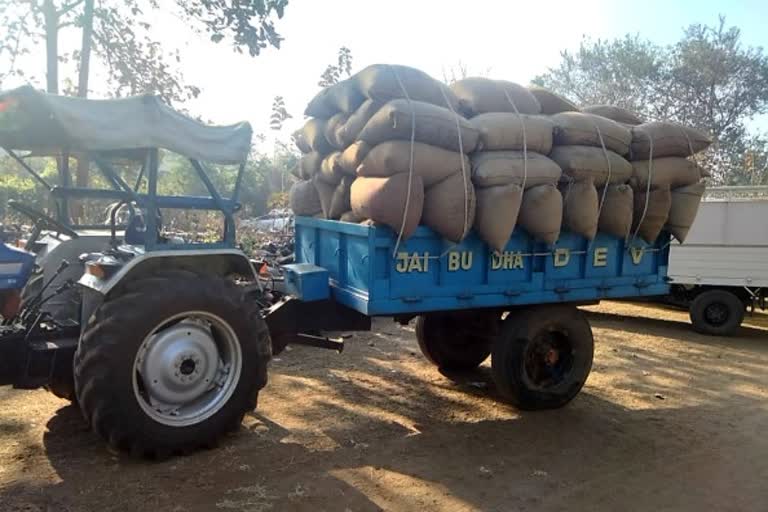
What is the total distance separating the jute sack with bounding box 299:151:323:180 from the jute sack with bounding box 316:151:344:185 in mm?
92

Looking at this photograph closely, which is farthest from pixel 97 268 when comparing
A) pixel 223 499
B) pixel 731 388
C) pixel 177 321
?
pixel 731 388

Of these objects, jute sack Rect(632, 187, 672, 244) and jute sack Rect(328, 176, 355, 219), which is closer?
jute sack Rect(328, 176, 355, 219)

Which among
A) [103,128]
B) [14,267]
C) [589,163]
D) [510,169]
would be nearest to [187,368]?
[14,267]

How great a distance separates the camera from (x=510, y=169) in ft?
14.3

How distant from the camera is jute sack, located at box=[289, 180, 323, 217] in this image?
527cm

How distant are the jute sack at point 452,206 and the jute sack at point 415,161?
59mm

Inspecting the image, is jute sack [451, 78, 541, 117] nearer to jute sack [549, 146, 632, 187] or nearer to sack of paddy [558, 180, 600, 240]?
jute sack [549, 146, 632, 187]

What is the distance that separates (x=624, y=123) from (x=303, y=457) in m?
3.94

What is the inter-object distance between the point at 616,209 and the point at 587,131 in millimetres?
657

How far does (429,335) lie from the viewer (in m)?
5.94

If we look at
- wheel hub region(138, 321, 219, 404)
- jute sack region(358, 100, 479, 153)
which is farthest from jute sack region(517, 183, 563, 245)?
wheel hub region(138, 321, 219, 404)

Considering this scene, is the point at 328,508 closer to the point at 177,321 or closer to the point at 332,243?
the point at 177,321

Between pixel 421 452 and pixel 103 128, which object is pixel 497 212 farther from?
pixel 103 128

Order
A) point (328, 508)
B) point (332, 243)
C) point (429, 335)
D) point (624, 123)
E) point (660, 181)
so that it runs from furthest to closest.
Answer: point (429, 335) → point (624, 123) → point (660, 181) → point (332, 243) → point (328, 508)
